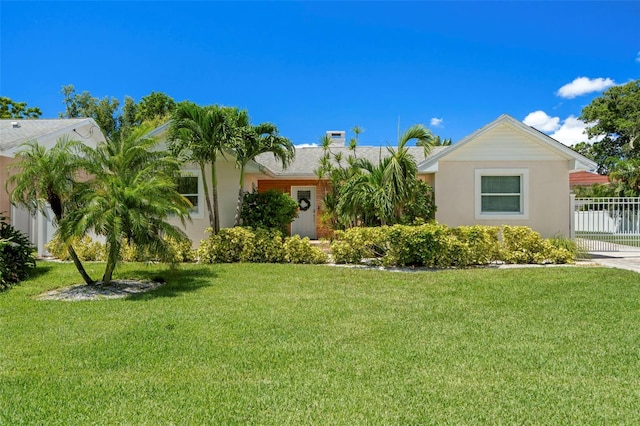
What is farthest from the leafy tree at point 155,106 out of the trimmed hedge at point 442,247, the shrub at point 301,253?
the trimmed hedge at point 442,247

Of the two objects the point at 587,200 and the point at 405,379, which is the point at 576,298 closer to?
the point at 405,379

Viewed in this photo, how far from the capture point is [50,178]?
7.95 meters

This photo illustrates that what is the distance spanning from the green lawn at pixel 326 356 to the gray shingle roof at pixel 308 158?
10.1m

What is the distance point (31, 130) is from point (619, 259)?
21.3m

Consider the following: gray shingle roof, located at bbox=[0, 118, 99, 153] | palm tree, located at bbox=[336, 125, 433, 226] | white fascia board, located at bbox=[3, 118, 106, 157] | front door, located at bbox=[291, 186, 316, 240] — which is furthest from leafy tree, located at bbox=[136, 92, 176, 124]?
Answer: palm tree, located at bbox=[336, 125, 433, 226]

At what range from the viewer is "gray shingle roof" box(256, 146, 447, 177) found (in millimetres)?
17812

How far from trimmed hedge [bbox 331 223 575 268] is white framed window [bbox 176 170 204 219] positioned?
5484 mm

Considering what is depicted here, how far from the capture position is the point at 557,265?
37.5ft

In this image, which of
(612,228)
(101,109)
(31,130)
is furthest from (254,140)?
(101,109)

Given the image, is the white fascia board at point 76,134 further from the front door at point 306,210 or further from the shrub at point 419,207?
the shrub at point 419,207

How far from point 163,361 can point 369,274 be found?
648cm

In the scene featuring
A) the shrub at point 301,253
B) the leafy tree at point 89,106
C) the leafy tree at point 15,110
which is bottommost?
the shrub at point 301,253

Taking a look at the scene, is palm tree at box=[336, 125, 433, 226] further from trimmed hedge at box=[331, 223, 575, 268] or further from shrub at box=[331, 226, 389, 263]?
trimmed hedge at box=[331, 223, 575, 268]

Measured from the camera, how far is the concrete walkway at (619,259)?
1129cm
